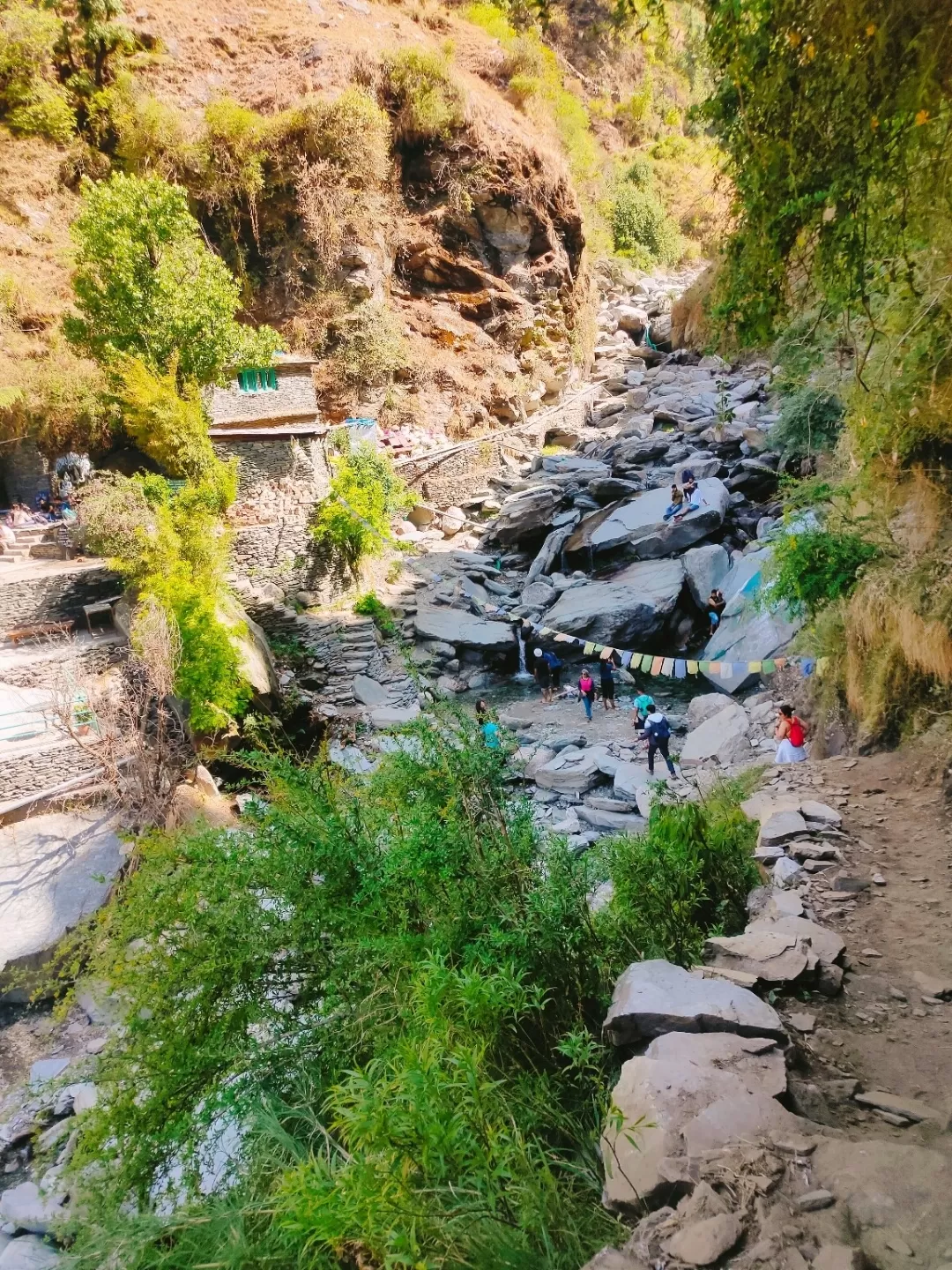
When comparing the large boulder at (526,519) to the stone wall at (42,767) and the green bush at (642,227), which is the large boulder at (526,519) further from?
the green bush at (642,227)

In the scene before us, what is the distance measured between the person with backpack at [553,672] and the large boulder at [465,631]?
1336mm

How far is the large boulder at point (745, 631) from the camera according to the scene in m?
11.1

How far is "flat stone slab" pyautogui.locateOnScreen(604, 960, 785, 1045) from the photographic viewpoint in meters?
2.83

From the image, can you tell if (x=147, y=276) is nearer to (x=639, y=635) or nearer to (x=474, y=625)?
(x=474, y=625)

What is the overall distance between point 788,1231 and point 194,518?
43.9 ft

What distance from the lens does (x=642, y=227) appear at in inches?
1366

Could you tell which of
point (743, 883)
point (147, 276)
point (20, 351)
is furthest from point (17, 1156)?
point (20, 351)

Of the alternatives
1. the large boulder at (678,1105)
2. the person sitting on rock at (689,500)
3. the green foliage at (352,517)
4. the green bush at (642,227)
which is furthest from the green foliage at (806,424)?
the green bush at (642,227)

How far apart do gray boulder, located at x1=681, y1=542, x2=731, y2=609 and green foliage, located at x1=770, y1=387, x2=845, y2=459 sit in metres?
2.63

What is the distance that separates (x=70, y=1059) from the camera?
679 cm

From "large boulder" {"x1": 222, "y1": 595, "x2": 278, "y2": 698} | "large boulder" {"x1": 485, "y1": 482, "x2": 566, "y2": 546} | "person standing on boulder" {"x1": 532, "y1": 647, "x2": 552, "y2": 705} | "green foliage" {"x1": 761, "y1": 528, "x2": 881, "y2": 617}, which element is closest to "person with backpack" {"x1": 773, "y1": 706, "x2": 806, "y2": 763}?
"green foliage" {"x1": 761, "y1": 528, "x2": 881, "y2": 617}

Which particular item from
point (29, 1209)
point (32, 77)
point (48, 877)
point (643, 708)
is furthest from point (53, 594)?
point (32, 77)

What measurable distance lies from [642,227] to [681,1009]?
39812mm

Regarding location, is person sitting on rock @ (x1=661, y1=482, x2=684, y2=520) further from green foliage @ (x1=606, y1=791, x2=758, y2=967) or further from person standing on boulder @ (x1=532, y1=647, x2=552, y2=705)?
green foliage @ (x1=606, y1=791, x2=758, y2=967)
